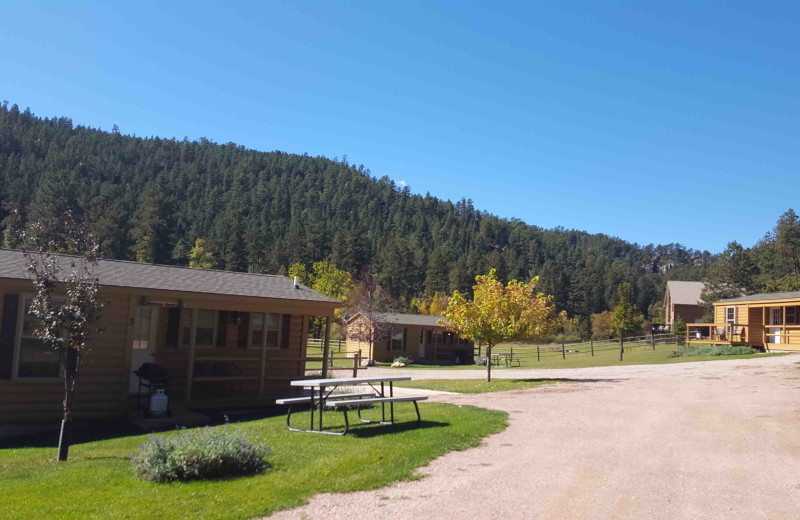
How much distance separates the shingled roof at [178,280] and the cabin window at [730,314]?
29606 mm

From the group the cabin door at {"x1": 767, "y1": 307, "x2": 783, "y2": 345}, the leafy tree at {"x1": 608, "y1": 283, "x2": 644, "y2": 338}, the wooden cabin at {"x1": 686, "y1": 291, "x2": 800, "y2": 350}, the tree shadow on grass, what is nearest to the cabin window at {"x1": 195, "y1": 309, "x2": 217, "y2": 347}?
the tree shadow on grass

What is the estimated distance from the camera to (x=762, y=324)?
113ft

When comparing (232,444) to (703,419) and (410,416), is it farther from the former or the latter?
(703,419)

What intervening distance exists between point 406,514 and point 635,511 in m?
2.26

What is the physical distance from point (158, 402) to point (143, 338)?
7.91 feet

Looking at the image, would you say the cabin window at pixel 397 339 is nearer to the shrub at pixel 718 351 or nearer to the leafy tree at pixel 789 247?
the shrub at pixel 718 351

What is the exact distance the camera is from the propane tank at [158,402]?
42.1 ft

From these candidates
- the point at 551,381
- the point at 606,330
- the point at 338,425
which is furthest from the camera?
the point at 606,330

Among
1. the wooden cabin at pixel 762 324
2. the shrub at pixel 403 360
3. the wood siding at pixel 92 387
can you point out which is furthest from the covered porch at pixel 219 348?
the wooden cabin at pixel 762 324

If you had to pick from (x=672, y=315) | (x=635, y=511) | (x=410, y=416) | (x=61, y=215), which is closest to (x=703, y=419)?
(x=410, y=416)

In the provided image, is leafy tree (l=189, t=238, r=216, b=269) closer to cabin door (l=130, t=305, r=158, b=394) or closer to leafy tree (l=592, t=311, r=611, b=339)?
leafy tree (l=592, t=311, r=611, b=339)

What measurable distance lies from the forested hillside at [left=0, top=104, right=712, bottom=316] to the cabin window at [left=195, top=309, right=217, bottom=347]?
145 feet

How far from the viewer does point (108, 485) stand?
23.7 ft

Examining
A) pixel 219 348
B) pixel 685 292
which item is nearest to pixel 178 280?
pixel 219 348
